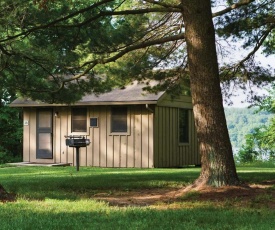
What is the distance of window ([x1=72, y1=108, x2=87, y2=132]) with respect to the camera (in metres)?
20.2

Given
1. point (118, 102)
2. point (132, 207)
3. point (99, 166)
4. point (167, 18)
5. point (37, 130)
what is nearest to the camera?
point (132, 207)

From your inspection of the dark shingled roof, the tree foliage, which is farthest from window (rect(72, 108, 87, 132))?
the tree foliage

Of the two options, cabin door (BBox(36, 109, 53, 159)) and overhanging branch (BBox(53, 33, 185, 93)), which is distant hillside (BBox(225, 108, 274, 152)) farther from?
overhanging branch (BBox(53, 33, 185, 93))

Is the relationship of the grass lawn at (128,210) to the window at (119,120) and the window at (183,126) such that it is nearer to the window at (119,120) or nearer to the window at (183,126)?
the window at (119,120)

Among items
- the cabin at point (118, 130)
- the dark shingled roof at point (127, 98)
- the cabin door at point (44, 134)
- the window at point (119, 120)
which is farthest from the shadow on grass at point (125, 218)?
the cabin door at point (44, 134)

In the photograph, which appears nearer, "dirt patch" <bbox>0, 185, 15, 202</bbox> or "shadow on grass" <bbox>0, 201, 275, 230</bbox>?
"shadow on grass" <bbox>0, 201, 275, 230</bbox>

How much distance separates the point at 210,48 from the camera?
9.62 metres

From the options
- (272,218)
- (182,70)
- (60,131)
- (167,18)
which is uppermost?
(167,18)

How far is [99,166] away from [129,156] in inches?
53.5

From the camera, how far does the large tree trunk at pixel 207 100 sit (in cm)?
927

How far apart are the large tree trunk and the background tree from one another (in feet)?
0.06

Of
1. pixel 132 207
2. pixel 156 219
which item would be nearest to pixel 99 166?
pixel 132 207

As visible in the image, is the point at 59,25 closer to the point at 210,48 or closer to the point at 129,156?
the point at 210,48

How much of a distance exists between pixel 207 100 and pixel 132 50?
267cm
